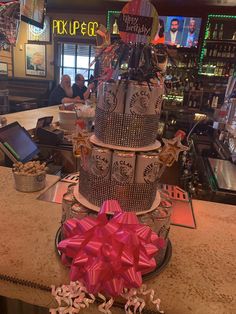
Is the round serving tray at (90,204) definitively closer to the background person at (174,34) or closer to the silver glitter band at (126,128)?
the silver glitter band at (126,128)

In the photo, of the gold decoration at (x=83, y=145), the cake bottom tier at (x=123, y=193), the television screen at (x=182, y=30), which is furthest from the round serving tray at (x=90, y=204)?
the television screen at (x=182, y=30)

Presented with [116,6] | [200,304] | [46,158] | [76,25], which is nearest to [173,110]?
[116,6]

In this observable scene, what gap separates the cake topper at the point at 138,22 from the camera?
31.5 inches

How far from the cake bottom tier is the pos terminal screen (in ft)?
2.89

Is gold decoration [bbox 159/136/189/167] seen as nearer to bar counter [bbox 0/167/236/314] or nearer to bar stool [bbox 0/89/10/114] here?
bar counter [bbox 0/167/236/314]

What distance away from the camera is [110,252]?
0.65 meters

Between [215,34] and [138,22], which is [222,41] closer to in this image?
[215,34]

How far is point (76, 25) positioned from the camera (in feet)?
22.0

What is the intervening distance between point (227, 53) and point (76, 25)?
365cm

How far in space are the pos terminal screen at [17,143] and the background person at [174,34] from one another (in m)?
4.53

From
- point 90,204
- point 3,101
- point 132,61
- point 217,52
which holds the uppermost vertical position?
point 217,52

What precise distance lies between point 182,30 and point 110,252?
19.0 ft

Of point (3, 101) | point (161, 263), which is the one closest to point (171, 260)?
point (161, 263)

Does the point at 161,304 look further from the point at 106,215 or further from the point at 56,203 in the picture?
the point at 56,203
